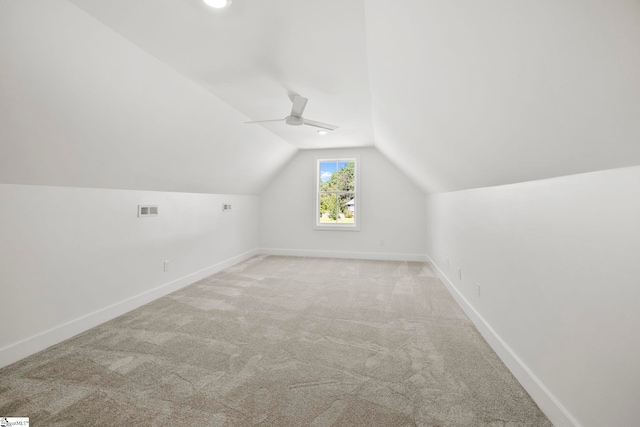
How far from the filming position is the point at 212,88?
2.69 metres

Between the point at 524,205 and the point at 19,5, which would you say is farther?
the point at 524,205

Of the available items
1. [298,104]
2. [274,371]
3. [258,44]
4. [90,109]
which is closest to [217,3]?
[258,44]

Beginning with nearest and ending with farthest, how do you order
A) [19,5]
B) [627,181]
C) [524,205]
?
[627,181] → [19,5] → [524,205]

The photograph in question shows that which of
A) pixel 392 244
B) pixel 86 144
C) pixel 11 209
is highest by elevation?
pixel 86 144

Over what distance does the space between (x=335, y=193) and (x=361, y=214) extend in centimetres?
76

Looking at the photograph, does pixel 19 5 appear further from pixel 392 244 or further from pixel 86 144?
pixel 392 244

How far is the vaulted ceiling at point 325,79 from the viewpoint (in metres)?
0.87

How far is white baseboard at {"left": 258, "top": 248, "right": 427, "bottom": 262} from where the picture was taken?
5.70 metres

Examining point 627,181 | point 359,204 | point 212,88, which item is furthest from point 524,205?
point 359,204

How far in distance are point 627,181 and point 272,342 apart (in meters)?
2.41

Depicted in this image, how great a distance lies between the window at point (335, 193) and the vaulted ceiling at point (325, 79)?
2834 millimetres

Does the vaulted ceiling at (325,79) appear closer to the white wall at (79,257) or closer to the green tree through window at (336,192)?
the white wall at (79,257)

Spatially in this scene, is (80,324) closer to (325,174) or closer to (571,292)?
(571,292)

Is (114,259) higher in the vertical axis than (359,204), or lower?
lower
